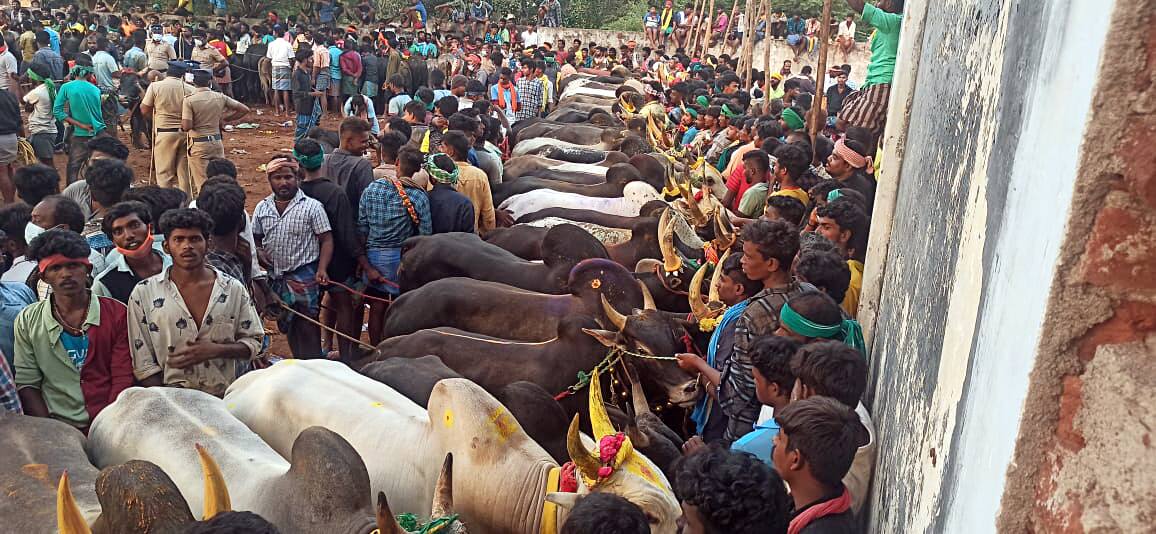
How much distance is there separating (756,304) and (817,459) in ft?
4.29

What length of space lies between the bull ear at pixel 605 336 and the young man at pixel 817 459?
89.6 inches

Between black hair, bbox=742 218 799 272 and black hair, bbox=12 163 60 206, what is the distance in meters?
5.44

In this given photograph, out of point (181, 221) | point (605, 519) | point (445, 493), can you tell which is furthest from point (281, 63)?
point (605, 519)

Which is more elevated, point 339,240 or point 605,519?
point 605,519

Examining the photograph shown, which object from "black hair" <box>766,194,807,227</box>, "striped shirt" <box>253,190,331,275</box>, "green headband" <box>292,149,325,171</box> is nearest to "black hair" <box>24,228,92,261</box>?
"striped shirt" <box>253,190,331,275</box>

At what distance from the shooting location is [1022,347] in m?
1.71

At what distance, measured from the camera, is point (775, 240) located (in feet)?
13.8

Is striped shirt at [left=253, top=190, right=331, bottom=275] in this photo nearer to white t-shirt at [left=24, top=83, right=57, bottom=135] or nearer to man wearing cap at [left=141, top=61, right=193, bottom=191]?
man wearing cap at [left=141, top=61, right=193, bottom=191]

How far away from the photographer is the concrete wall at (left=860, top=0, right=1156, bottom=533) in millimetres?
1535

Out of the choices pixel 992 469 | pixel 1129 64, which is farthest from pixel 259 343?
pixel 1129 64

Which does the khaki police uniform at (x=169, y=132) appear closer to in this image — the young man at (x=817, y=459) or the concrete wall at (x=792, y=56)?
the young man at (x=817, y=459)

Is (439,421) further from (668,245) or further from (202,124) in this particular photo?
(202,124)

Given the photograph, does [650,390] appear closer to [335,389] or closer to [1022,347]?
[335,389]

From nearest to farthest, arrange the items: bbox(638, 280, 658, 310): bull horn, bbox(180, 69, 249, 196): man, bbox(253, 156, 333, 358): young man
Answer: bbox(638, 280, 658, 310): bull horn → bbox(253, 156, 333, 358): young man → bbox(180, 69, 249, 196): man
